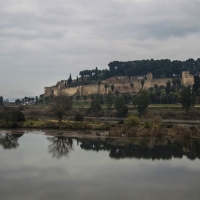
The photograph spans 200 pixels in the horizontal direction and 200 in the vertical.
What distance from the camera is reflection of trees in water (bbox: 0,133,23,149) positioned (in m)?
19.3

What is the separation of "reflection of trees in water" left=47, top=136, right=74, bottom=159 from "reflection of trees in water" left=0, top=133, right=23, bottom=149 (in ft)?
7.39

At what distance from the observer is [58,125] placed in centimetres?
2873

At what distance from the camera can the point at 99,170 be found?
13.1 metres

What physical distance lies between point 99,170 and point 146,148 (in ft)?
20.0

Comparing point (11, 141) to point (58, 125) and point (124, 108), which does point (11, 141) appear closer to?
point (58, 125)

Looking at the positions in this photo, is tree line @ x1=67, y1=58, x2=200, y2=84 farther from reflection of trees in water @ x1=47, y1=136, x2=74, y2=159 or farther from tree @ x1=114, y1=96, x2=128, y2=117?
reflection of trees in water @ x1=47, y1=136, x2=74, y2=159

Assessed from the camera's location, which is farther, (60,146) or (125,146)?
(60,146)

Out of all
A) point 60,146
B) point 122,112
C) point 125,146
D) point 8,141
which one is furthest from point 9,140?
point 122,112

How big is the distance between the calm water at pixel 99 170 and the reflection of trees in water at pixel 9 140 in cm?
7

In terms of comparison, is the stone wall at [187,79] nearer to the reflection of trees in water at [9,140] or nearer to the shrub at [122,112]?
the shrub at [122,112]

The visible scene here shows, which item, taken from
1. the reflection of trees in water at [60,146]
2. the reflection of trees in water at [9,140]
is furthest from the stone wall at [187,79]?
the reflection of trees in water at [9,140]

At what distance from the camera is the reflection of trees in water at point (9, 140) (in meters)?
19.3

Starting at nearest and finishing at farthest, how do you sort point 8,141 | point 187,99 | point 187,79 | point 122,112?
point 8,141
point 187,99
point 122,112
point 187,79

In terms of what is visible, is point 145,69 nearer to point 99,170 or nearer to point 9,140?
point 9,140
